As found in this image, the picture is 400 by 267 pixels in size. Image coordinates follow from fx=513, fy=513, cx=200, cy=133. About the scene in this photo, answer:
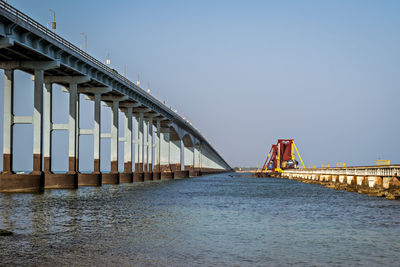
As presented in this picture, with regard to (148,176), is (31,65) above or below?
above

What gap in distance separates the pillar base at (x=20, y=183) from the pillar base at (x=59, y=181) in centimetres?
804

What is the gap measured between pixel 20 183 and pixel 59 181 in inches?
382

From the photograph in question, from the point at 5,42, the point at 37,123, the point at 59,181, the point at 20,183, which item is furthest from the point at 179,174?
the point at 5,42

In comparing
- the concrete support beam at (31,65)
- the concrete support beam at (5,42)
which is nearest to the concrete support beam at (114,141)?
the concrete support beam at (31,65)

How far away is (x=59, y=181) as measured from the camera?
5353cm

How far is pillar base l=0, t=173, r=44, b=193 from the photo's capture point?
143 ft

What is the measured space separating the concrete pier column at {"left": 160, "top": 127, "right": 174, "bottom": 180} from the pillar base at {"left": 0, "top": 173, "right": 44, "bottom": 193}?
74.7m

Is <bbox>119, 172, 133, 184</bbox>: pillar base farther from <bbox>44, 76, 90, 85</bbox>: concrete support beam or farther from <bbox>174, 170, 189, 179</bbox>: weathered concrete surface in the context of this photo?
<bbox>174, 170, 189, 179</bbox>: weathered concrete surface

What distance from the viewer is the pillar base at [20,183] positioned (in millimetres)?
43438

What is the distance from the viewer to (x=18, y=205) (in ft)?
111

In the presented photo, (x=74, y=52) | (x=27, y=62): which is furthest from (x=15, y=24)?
(x=74, y=52)

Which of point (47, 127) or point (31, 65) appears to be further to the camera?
point (47, 127)

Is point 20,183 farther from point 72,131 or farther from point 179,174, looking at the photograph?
point 179,174

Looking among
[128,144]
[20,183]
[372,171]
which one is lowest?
[20,183]
